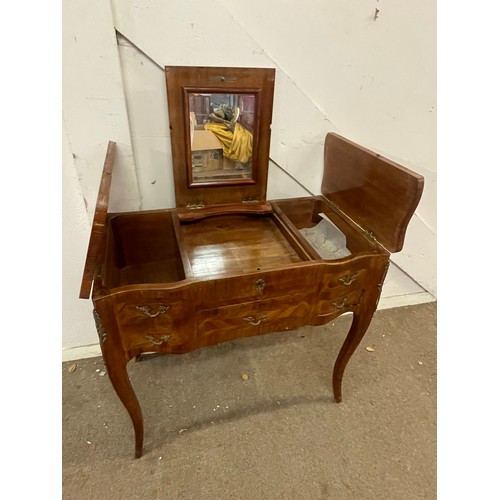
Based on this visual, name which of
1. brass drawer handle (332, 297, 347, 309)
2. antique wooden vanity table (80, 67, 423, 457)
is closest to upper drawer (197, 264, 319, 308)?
antique wooden vanity table (80, 67, 423, 457)

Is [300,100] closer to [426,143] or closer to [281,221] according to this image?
[281,221]

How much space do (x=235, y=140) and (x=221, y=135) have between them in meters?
0.05

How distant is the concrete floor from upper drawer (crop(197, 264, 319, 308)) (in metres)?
0.64

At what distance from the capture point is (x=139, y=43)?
3.28 feet

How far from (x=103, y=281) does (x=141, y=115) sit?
0.58 meters

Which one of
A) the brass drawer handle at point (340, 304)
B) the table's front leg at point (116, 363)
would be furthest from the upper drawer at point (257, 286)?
the table's front leg at point (116, 363)

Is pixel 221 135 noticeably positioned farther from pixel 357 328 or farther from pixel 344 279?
pixel 357 328

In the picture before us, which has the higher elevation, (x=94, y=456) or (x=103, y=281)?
(x=103, y=281)

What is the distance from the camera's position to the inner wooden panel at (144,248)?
3.80 ft

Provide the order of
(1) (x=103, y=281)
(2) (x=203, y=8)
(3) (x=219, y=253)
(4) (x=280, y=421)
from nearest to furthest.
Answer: (1) (x=103, y=281)
(2) (x=203, y=8)
(3) (x=219, y=253)
(4) (x=280, y=421)

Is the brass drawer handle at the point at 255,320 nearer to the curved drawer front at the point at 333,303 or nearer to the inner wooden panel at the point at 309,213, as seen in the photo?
the curved drawer front at the point at 333,303

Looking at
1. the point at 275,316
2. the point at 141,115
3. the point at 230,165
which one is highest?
the point at 141,115

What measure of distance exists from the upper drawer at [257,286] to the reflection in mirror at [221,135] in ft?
1.54

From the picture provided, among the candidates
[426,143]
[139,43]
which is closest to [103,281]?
[139,43]
